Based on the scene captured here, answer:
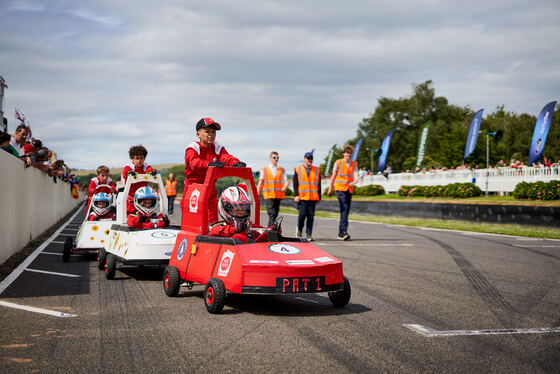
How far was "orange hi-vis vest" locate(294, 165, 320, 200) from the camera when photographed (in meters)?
14.0

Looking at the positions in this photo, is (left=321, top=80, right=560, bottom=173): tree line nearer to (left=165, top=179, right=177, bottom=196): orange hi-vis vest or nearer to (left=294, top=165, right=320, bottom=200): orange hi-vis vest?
(left=165, top=179, right=177, bottom=196): orange hi-vis vest

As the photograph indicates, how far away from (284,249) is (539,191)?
18429 mm

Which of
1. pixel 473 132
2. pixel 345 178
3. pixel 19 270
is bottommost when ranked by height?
pixel 19 270

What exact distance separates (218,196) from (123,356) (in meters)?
3.24

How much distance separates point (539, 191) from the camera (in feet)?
71.4

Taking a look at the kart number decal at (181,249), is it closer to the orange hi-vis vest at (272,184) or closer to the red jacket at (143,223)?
the red jacket at (143,223)

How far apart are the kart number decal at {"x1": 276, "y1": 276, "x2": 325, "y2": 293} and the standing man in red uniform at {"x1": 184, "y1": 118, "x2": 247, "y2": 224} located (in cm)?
195

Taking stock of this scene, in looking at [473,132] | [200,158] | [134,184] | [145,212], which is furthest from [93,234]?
[473,132]

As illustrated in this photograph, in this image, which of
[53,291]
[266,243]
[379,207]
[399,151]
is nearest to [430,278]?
[266,243]

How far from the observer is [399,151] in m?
94.3

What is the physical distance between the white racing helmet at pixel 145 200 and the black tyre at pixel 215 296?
364 centimetres

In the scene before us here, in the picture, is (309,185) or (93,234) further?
(309,185)

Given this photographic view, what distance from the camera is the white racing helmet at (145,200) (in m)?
9.17

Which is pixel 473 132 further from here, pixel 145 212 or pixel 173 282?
pixel 173 282
